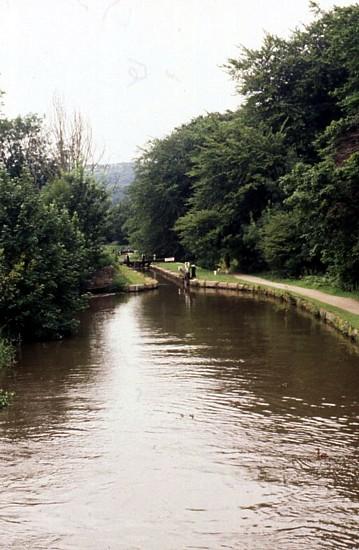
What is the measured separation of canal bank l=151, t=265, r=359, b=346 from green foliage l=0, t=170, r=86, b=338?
806 centimetres

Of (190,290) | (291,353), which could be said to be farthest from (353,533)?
(190,290)

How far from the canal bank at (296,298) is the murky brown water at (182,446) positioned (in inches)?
39.0

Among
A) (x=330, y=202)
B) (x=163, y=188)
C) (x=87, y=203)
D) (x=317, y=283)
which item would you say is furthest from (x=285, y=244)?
(x=163, y=188)

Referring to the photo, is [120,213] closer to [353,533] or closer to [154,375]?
[154,375]

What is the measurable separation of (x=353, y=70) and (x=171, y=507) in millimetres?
24806

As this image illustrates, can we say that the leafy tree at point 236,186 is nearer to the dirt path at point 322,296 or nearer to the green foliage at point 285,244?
the green foliage at point 285,244

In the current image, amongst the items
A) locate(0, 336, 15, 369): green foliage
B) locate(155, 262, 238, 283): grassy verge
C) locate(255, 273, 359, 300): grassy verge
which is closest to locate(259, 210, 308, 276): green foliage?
locate(255, 273, 359, 300): grassy verge

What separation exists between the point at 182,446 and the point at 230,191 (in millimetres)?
32017

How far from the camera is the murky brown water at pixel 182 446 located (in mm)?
7086

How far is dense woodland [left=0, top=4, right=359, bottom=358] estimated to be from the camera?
64.5 feet

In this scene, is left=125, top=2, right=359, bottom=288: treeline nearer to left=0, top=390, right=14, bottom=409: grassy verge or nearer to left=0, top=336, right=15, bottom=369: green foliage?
left=0, top=336, right=15, bottom=369: green foliage

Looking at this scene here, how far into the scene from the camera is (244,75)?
40469 millimetres

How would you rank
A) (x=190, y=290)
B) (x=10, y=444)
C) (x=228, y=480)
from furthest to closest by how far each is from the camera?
1. (x=190, y=290)
2. (x=10, y=444)
3. (x=228, y=480)

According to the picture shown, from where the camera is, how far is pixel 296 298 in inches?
1054
